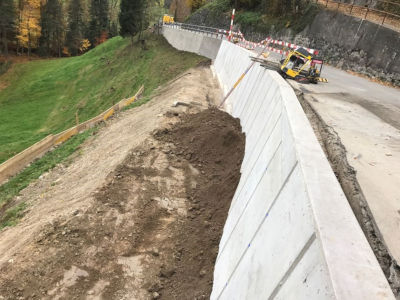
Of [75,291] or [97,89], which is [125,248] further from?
[97,89]

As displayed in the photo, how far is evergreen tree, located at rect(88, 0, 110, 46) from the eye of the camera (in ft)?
248

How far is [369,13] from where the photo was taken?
839 inches

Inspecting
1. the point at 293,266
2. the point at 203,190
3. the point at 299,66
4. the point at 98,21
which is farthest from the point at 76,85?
the point at 98,21

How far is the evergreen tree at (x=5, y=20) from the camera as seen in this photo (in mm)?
54031

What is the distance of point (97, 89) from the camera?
1451 inches

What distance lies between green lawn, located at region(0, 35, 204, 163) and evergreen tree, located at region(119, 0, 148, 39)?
228 cm

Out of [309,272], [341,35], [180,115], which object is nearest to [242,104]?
[180,115]

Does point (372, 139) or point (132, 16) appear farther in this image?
point (132, 16)

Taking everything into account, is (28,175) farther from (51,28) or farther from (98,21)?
(98,21)

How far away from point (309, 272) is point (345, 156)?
3.50 meters

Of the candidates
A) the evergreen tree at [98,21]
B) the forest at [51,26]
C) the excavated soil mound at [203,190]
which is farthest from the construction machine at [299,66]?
the evergreen tree at [98,21]

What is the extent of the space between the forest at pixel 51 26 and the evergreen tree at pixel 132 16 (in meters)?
8.93

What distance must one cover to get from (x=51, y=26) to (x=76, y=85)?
1313 inches

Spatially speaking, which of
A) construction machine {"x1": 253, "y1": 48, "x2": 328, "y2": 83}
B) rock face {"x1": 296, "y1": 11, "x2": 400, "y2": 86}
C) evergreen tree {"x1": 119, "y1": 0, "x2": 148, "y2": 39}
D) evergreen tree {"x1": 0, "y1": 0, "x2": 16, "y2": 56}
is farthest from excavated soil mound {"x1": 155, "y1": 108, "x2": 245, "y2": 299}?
evergreen tree {"x1": 0, "y1": 0, "x2": 16, "y2": 56}
